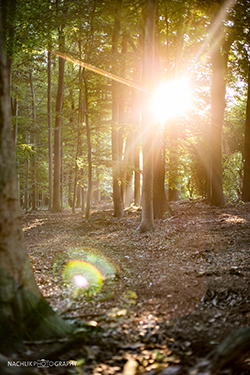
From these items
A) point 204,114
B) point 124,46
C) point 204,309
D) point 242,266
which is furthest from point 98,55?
point 204,309

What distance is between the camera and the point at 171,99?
10805 mm

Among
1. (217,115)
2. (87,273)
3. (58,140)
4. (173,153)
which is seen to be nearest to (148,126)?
(173,153)

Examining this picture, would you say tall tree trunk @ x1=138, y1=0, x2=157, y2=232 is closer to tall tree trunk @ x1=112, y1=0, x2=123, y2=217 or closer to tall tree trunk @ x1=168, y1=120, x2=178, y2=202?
tall tree trunk @ x1=168, y1=120, x2=178, y2=202

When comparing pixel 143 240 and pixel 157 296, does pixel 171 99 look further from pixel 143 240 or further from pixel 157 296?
pixel 157 296

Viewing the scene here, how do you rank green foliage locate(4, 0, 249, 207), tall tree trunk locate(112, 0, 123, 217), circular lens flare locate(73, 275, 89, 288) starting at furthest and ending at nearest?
1. tall tree trunk locate(112, 0, 123, 217)
2. green foliage locate(4, 0, 249, 207)
3. circular lens flare locate(73, 275, 89, 288)

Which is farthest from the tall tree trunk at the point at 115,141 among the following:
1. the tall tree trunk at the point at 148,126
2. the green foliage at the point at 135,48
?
the tall tree trunk at the point at 148,126

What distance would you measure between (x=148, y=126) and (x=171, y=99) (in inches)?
97.5

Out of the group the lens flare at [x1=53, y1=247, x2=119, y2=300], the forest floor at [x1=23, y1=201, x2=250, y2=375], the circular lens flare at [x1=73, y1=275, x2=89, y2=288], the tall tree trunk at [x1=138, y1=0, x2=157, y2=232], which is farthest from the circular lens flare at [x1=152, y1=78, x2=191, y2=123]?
the circular lens flare at [x1=73, y1=275, x2=89, y2=288]

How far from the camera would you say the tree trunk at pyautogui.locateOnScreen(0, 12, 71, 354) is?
2.71m

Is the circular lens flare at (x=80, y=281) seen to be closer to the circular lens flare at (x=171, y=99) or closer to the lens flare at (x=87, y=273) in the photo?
the lens flare at (x=87, y=273)

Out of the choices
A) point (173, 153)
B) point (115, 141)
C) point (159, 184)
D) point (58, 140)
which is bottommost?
point (159, 184)

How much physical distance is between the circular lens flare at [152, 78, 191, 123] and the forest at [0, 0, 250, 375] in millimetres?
62

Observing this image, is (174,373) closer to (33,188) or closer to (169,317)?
(169,317)

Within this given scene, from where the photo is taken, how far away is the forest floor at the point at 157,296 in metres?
2.78
